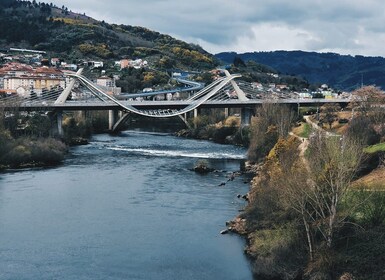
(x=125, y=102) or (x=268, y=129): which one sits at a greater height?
(x=125, y=102)

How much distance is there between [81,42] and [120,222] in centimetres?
9334

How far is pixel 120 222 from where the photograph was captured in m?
22.2

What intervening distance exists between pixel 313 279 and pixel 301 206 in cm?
214

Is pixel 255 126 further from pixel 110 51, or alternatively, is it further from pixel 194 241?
pixel 110 51

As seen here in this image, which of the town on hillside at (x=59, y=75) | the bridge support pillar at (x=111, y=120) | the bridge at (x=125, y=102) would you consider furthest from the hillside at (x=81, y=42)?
the bridge at (x=125, y=102)

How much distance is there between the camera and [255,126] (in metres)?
40.2

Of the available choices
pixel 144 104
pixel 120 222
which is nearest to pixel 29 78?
pixel 144 104

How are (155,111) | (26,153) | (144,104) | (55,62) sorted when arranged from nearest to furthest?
1. (26,153)
2. (144,104)
3. (155,111)
4. (55,62)

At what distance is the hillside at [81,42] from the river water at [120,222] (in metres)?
72.0

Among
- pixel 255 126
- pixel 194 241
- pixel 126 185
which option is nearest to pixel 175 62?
pixel 255 126

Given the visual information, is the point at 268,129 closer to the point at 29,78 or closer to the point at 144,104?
the point at 144,104

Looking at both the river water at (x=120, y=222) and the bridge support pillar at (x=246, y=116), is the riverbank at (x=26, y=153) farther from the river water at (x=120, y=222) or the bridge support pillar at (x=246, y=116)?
the bridge support pillar at (x=246, y=116)

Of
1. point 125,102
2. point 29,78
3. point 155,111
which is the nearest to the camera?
point 125,102

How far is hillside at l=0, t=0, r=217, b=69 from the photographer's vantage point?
106562 mm
